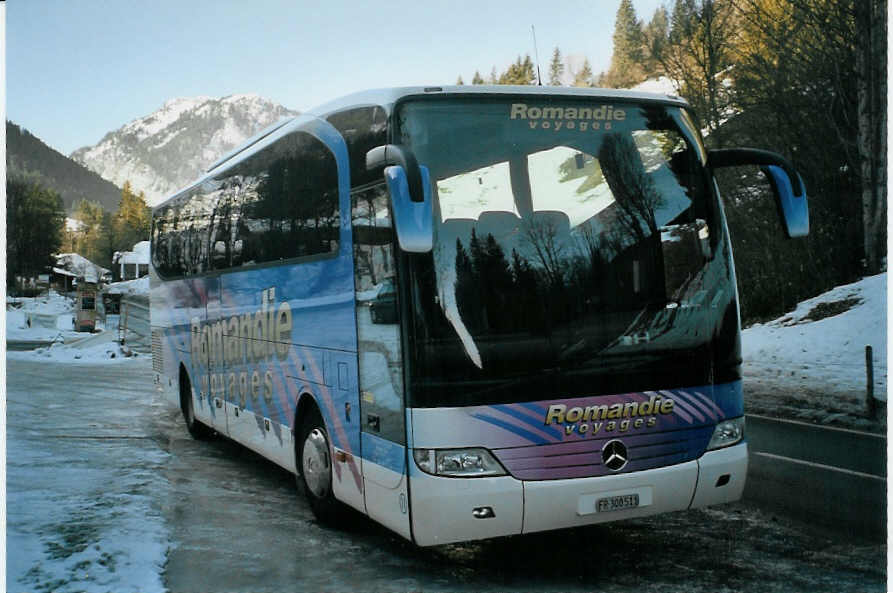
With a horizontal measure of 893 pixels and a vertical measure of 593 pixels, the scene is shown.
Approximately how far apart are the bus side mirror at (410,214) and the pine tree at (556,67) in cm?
327

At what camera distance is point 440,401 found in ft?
17.8

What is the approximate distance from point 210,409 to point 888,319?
307 inches

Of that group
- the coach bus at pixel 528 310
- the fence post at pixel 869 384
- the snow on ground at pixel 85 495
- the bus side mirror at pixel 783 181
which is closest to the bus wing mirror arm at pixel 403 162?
the coach bus at pixel 528 310

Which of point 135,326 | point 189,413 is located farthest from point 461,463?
point 135,326

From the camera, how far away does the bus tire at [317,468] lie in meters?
7.00

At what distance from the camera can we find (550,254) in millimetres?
5645

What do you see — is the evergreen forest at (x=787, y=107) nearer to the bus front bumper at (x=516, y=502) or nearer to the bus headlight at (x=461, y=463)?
the bus front bumper at (x=516, y=502)

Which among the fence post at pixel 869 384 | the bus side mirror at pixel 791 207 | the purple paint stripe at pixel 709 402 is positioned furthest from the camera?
the fence post at pixel 869 384

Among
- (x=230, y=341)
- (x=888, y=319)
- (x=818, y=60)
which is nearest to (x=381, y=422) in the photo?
(x=230, y=341)

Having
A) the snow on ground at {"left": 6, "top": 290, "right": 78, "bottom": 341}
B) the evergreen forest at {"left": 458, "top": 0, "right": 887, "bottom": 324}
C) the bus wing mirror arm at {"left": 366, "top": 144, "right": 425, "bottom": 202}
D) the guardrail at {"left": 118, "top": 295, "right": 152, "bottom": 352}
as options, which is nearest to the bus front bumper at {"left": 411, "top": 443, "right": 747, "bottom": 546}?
the bus wing mirror arm at {"left": 366, "top": 144, "right": 425, "bottom": 202}

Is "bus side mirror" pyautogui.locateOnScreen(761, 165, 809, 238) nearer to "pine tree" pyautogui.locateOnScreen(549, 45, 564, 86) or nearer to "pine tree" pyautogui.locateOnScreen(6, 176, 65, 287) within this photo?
"pine tree" pyautogui.locateOnScreen(549, 45, 564, 86)

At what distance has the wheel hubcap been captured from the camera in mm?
7027

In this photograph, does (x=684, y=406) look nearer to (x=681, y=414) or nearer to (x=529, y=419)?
(x=681, y=414)

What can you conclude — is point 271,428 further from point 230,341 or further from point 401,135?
point 401,135
